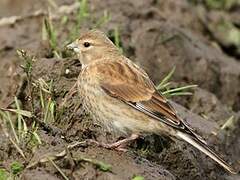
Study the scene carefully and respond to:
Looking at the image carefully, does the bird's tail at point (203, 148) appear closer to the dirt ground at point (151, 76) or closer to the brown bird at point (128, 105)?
the brown bird at point (128, 105)

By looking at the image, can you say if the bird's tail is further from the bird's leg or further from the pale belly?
the bird's leg

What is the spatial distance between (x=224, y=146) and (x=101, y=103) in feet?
6.23

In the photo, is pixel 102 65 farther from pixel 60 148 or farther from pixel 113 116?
pixel 60 148

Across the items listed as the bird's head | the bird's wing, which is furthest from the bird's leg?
the bird's head

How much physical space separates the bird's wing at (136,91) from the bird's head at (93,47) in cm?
25

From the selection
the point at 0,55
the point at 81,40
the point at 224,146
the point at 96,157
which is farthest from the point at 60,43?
the point at 96,157

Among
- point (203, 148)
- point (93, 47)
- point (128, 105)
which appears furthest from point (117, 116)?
point (93, 47)

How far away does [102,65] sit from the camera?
6770 mm

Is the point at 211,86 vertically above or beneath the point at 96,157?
beneath

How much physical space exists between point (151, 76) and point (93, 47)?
6.13ft

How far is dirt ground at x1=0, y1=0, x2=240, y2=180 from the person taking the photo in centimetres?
618

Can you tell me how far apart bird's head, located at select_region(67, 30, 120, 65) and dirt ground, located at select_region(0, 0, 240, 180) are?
38cm

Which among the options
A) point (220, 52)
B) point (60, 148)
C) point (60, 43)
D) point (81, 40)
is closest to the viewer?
point (60, 148)

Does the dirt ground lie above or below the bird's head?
below
